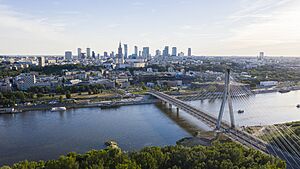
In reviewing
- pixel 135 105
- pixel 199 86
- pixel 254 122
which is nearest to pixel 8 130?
pixel 135 105

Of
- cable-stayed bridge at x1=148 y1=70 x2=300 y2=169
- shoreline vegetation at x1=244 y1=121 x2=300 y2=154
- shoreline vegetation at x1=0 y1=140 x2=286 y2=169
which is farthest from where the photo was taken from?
shoreline vegetation at x1=244 y1=121 x2=300 y2=154

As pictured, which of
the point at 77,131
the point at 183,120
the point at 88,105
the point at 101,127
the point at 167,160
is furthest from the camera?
the point at 88,105

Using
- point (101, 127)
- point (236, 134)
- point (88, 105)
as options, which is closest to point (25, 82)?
point (88, 105)

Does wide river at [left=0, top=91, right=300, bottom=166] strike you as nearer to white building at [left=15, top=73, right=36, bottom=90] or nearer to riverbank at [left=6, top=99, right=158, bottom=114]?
riverbank at [left=6, top=99, right=158, bottom=114]

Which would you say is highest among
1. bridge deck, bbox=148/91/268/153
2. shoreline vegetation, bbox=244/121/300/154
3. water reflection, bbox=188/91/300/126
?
bridge deck, bbox=148/91/268/153

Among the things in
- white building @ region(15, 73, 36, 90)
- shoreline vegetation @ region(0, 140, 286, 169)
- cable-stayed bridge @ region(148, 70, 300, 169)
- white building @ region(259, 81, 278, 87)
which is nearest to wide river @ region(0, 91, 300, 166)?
cable-stayed bridge @ region(148, 70, 300, 169)

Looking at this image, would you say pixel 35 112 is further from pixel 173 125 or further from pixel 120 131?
pixel 173 125

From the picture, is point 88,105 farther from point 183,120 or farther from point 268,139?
point 268,139
